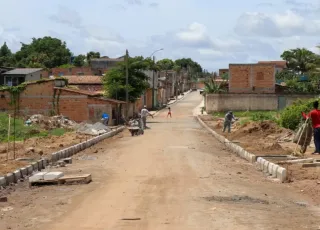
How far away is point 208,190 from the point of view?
13.2 metres

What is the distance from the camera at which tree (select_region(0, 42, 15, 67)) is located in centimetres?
10962

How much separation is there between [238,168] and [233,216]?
8.83 m

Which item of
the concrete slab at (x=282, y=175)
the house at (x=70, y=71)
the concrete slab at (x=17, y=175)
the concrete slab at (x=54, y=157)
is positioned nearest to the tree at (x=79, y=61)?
the house at (x=70, y=71)

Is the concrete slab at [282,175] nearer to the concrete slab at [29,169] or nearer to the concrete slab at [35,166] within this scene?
the concrete slab at [29,169]

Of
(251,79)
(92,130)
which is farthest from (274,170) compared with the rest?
(251,79)

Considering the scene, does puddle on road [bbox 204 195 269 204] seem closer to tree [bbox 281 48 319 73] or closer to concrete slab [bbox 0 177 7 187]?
concrete slab [bbox 0 177 7 187]

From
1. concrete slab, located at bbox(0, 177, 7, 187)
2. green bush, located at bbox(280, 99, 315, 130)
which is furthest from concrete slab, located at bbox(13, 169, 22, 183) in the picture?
green bush, located at bbox(280, 99, 315, 130)

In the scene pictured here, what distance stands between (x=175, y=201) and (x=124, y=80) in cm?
4839

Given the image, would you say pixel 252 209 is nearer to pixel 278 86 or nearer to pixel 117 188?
pixel 117 188

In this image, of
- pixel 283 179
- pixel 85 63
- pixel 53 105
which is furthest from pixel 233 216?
pixel 85 63

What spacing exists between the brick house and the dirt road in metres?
31.4

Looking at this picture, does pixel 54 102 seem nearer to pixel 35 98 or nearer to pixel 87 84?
pixel 35 98

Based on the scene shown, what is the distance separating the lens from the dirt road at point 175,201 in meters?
9.45

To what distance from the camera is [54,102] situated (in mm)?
50031
